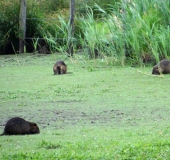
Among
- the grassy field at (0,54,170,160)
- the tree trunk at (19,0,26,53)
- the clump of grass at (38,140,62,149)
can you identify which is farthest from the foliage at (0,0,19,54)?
the clump of grass at (38,140,62,149)

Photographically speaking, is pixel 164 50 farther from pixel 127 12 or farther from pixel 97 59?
pixel 97 59

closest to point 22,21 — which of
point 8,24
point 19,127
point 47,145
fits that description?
point 8,24

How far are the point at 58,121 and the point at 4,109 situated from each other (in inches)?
51.5

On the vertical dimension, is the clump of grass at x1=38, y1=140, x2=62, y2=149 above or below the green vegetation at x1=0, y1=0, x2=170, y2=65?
below

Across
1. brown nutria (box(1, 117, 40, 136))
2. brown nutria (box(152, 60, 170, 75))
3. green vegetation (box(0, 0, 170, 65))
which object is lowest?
brown nutria (box(1, 117, 40, 136))

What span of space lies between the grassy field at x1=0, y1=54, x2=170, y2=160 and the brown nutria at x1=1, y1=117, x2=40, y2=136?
0.11 metres

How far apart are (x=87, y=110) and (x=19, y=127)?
1.72 metres

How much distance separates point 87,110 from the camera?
8391mm

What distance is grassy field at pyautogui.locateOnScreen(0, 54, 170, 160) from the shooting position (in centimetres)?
561

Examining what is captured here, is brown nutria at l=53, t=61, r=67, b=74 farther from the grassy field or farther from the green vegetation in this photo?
the green vegetation

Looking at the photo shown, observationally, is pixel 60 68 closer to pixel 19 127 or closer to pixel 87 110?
pixel 87 110

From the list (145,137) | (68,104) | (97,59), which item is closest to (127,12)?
(97,59)

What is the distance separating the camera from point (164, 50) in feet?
42.2

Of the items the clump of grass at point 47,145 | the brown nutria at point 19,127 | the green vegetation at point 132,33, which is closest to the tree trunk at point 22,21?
the green vegetation at point 132,33
